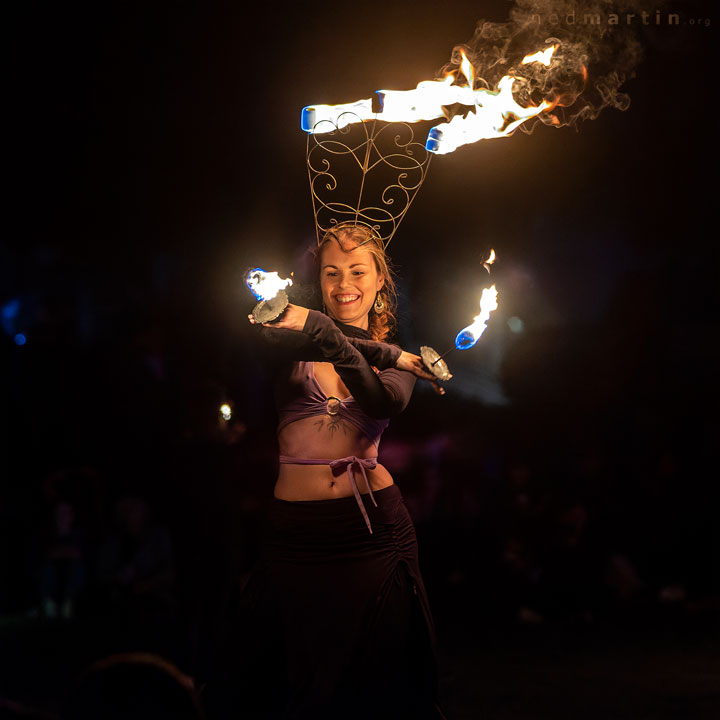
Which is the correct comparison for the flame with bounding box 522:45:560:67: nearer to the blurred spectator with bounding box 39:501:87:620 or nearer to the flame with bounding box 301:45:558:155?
the flame with bounding box 301:45:558:155

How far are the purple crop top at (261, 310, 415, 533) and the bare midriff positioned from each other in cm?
2

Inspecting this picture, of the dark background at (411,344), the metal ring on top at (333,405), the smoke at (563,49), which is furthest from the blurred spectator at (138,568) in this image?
the smoke at (563,49)

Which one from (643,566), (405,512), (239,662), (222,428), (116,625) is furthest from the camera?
(643,566)

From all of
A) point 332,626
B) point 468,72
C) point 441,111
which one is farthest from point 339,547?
point 468,72

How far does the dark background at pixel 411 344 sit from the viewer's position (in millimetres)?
3725

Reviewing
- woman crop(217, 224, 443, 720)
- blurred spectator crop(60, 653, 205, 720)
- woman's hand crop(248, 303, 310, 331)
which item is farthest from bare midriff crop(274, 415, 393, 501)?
blurred spectator crop(60, 653, 205, 720)

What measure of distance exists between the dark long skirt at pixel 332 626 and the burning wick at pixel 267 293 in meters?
0.58

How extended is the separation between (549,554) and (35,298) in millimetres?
3520

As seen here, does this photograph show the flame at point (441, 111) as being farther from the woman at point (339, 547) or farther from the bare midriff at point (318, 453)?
the bare midriff at point (318, 453)

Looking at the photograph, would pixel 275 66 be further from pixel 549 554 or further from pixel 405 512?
pixel 549 554

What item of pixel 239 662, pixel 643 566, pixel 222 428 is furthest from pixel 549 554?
pixel 239 662

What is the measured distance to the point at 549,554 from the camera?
196 inches

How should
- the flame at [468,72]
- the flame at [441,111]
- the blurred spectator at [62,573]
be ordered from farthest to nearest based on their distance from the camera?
the blurred spectator at [62,573] < the flame at [468,72] < the flame at [441,111]

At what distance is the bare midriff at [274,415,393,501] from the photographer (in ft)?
7.75
